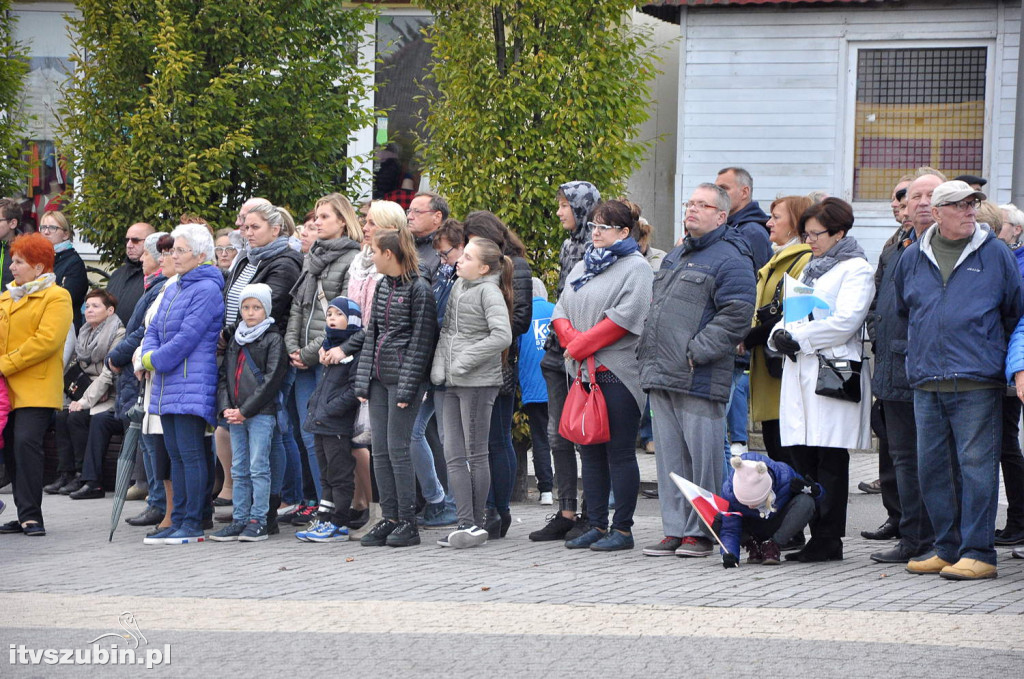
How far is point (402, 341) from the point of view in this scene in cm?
836

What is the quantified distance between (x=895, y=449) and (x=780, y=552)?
2.82 ft

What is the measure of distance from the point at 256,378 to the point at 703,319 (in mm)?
2867

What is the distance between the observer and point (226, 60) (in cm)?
1261

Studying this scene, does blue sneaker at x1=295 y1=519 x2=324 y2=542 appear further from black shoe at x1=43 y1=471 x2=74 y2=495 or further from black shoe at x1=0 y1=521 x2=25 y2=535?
black shoe at x1=43 y1=471 x2=74 y2=495

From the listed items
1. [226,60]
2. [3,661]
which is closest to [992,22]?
[226,60]

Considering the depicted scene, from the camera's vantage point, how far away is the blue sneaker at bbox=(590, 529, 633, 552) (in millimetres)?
8203

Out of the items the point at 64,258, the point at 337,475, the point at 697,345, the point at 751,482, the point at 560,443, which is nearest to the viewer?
the point at 751,482

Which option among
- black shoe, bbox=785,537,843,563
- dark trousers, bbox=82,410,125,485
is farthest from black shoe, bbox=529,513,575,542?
dark trousers, bbox=82,410,125,485

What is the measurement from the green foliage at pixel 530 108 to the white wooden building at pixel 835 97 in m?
5.30

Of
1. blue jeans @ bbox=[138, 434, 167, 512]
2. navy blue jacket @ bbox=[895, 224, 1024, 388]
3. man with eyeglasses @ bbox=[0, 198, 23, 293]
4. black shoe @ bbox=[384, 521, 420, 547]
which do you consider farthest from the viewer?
man with eyeglasses @ bbox=[0, 198, 23, 293]

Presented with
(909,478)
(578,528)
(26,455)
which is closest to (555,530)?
(578,528)

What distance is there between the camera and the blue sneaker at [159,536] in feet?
28.9

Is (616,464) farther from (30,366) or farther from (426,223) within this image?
(30,366)

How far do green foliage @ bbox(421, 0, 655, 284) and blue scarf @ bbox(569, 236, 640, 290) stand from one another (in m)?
2.36
